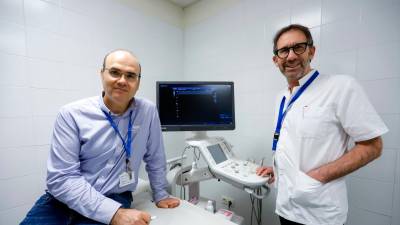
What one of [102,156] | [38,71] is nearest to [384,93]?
[102,156]

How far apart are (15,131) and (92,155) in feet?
2.77

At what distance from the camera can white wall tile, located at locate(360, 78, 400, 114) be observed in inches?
51.5

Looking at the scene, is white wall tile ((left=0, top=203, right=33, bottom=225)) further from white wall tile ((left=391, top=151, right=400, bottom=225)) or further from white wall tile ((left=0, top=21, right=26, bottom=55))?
white wall tile ((left=391, top=151, right=400, bottom=225))

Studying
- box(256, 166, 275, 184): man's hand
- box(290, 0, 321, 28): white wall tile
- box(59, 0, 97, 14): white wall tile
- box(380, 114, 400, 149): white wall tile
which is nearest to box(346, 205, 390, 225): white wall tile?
box(380, 114, 400, 149): white wall tile

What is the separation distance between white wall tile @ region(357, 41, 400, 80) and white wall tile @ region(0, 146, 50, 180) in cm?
249

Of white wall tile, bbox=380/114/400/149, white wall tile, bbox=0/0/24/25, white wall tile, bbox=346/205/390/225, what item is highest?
white wall tile, bbox=0/0/24/25

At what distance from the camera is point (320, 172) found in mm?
1017

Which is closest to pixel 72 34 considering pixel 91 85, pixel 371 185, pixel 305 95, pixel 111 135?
pixel 91 85

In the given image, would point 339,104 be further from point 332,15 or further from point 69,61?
point 69,61

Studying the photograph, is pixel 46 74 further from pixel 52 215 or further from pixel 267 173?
pixel 267 173

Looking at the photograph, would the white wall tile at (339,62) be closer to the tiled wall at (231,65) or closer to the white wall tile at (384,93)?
the tiled wall at (231,65)

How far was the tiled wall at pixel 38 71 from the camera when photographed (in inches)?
56.9

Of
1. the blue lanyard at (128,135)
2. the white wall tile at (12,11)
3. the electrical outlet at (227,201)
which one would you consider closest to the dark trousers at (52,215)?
the blue lanyard at (128,135)

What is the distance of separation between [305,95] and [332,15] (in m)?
0.85
